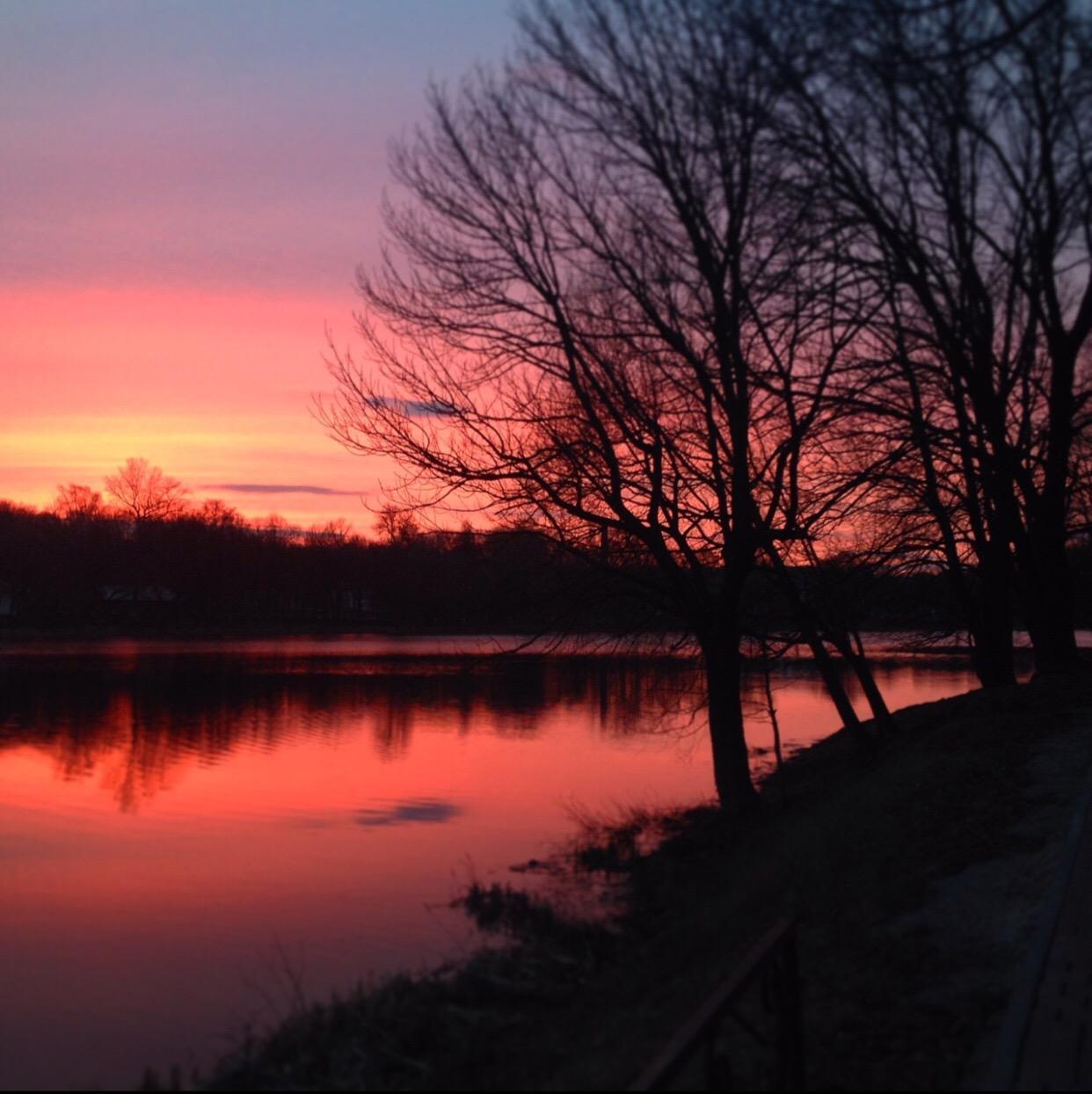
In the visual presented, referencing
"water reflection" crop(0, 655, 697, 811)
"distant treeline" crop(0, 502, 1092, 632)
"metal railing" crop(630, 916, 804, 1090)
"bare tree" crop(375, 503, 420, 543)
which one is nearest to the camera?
"metal railing" crop(630, 916, 804, 1090)

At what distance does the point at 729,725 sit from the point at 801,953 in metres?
8.23

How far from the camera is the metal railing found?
445 cm

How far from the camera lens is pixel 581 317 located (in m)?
16.1

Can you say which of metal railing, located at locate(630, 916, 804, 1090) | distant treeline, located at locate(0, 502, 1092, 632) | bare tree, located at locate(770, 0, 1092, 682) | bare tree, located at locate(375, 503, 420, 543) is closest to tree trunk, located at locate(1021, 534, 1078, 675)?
bare tree, located at locate(770, 0, 1092, 682)

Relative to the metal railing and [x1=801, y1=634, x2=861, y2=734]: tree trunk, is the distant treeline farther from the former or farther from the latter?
the metal railing

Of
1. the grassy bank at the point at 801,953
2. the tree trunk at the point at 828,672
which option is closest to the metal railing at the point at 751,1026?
the grassy bank at the point at 801,953

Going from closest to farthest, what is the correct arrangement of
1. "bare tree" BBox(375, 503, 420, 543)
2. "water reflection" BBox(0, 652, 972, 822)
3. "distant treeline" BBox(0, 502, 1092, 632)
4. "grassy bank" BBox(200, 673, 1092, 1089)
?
"grassy bank" BBox(200, 673, 1092, 1089), "bare tree" BBox(375, 503, 420, 543), "water reflection" BBox(0, 652, 972, 822), "distant treeline" BBox(0, 502, 1092, 632)

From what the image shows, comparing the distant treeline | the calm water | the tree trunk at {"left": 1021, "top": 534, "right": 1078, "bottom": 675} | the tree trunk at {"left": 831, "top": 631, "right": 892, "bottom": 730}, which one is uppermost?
the distant treeline

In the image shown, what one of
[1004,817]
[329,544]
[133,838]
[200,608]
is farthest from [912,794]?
[329,544]

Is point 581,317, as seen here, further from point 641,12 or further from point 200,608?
point 200,608

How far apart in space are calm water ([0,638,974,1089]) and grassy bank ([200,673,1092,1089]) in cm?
121

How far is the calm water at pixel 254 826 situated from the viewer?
1068 cm

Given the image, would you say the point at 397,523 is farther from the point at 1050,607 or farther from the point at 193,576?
the point at 193,576

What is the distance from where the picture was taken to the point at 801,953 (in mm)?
8773
